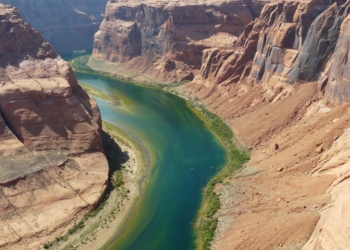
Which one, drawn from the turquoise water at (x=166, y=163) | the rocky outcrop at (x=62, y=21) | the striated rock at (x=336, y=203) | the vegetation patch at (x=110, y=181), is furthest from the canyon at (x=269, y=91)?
the rocky outcrop at (x=62, y=21)

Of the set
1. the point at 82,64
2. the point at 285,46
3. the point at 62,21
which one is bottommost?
the point at 82,64

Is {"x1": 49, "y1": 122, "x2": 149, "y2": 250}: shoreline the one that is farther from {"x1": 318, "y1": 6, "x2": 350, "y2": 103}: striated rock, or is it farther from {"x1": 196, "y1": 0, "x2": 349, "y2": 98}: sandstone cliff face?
{"x1": 318, "y1": 6, "x2": 350, "y2": 103}: striated rock

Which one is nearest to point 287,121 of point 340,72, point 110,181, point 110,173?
point 340,72

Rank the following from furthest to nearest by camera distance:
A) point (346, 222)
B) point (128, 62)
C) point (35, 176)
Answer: point (128, 62) → point (35, 176) → point (346, 222)

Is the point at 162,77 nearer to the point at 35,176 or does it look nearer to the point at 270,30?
the point at 270,30

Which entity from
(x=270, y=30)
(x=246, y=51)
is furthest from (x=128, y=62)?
(x=270, y=30)

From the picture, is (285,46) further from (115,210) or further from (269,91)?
(115,210)
